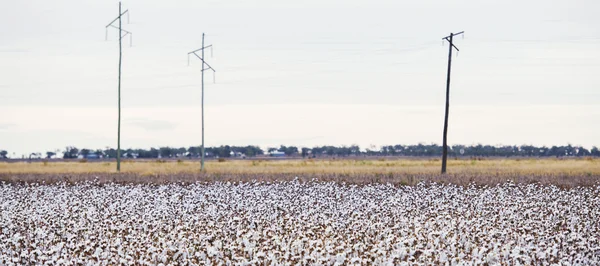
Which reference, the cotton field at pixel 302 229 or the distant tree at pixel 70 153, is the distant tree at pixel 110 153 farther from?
the cotton field at pixel 302 229

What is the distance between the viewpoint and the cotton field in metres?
12.8

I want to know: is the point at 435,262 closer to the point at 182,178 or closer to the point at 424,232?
the point at 424,232

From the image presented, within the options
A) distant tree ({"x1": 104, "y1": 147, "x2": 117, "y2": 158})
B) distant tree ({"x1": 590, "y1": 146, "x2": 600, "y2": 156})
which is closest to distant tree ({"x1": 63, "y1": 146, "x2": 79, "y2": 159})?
distant tree ({"x1": 104, "y1": 147, "x2": 117, "y2": 158})

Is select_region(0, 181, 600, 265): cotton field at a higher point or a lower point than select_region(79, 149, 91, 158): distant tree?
lower

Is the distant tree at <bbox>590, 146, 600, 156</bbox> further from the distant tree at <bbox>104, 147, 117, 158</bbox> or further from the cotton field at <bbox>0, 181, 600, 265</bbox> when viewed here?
the cotton field at <bbox>0, 181, 600, 265</bbox>

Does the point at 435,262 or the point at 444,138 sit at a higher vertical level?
the point at 444,138

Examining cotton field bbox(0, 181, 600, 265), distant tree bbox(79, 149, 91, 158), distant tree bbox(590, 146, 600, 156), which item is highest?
distant tree bbox(590, 146, 600, 156)

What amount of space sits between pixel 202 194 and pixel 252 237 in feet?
37.8

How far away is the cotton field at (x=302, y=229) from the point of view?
12.8 m

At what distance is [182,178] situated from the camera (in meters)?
38.6

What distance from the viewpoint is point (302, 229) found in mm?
16719

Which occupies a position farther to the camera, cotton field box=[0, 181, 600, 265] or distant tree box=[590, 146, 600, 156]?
distant tree box=[590, 146, 600, 156]

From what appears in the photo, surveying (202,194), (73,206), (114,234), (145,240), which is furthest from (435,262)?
(202,194)

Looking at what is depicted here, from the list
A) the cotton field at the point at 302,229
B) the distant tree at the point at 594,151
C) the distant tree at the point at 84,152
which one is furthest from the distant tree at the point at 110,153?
the cotton field at the point at 302,229
